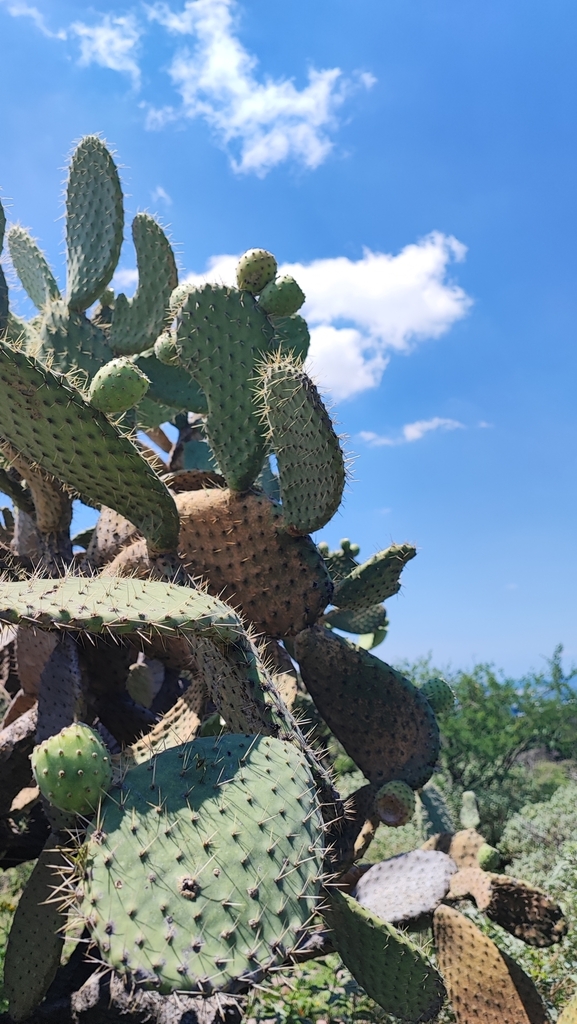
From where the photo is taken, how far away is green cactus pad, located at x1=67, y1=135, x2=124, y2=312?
9.90ft

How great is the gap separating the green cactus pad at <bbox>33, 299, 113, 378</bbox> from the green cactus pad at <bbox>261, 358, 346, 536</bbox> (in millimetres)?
1132

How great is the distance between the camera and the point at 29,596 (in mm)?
1413

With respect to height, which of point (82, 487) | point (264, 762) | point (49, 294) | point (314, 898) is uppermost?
point (49, 294)

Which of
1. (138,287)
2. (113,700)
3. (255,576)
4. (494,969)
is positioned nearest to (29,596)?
(255,576)

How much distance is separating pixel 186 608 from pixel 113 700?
4.86 feet

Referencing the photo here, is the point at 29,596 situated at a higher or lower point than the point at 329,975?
higher

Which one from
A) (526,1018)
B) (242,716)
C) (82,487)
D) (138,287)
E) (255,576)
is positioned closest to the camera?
(242,716)

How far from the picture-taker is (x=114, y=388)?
1854mm

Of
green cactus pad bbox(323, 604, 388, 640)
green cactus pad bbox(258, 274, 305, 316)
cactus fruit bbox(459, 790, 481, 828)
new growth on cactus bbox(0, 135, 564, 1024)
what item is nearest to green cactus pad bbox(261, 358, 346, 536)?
new growth on cactus bbox(0, 135, 564, 1024)

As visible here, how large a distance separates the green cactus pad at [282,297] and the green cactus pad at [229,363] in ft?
0.27

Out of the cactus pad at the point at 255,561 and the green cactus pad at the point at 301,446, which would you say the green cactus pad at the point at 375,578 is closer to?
the cactus pad at the point at 255,561

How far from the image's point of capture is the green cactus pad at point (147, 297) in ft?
10.1

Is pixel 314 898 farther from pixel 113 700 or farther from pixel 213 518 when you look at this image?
pixel 113 700

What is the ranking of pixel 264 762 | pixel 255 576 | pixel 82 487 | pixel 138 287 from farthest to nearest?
pixel 138 287 < pixel 255 576 < pixel 82 487 < pixel 264 762
